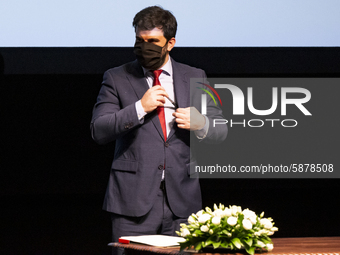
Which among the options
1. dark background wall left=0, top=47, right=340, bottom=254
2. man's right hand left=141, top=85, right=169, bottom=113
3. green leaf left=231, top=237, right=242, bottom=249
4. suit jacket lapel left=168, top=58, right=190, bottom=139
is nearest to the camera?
green leaf left=231, top=237, right=242, bottom=249

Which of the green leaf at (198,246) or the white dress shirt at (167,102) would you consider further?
the white dress shirt at (167,102)

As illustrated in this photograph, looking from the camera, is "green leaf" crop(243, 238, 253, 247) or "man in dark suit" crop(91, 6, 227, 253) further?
"man in dark suit" crop(91, 6, 227, 253)

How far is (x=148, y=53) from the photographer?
1.78 metres

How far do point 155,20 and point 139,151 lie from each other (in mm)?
549

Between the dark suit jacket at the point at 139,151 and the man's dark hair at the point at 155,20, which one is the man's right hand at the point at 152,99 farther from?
the man's dark hair at the point at 155,20

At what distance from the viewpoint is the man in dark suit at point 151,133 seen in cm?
165

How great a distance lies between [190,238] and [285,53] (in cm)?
209

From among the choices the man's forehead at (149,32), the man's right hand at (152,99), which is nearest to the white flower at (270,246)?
the man's right hand at (152,99)

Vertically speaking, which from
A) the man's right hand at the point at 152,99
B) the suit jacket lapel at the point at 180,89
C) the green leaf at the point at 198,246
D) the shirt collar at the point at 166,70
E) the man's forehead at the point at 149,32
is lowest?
→ the green leaf at the point at 198,246

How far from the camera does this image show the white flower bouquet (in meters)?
1.30

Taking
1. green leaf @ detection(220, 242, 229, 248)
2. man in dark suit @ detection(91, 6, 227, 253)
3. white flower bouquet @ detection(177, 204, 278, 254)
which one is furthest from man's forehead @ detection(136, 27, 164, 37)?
green leaf @ detection(220, 242, 229, 248)

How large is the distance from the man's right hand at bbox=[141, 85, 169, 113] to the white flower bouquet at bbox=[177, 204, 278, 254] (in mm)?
478

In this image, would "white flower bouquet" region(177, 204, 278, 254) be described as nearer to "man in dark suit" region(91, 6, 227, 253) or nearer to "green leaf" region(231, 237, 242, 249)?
"green leaf" region(231, 237, 242, 249)

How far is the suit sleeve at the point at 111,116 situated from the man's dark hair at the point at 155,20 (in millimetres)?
254
